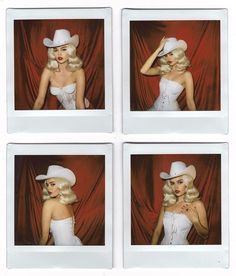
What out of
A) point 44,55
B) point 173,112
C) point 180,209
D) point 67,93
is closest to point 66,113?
point 67,93

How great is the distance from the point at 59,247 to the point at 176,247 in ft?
0.92

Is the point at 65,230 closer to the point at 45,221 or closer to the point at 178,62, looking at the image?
the point at 45,221

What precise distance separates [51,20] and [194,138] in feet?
1.46

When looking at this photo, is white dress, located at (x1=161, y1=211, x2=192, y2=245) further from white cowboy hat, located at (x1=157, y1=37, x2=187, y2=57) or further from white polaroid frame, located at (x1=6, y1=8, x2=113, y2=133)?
white cowboy hat, located at (x1=157, y1=37, x2=187, y2=57)

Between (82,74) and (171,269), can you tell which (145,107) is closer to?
(82,74)

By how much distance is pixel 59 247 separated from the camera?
5.01ft

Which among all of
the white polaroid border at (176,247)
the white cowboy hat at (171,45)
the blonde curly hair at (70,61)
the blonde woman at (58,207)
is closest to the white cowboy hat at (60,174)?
the blonde woman at (58,207)

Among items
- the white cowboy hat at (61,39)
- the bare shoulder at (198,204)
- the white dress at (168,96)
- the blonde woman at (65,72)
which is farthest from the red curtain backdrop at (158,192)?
the white cowboy hat at (61,39)

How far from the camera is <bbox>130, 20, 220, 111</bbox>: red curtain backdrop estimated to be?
1.52 m

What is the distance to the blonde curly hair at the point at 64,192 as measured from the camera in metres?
1.53

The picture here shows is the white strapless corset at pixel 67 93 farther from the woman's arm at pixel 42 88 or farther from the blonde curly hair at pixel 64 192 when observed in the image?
the blonde curly hair at pixel 64 192

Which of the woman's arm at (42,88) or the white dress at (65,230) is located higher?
the woman's arm at (42,88)

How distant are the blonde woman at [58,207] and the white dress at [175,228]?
0.69ft

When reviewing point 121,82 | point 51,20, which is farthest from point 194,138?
point 51,20
